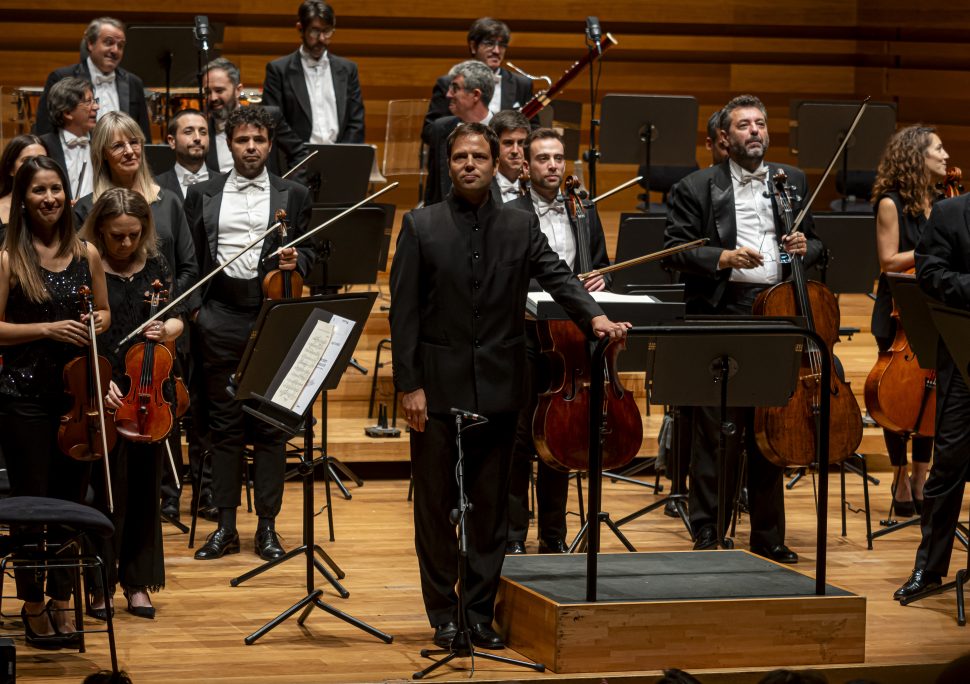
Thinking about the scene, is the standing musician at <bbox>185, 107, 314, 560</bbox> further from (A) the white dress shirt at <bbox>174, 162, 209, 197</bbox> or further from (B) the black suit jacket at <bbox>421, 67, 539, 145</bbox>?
(B) the black suit jacket at <bbox>421, 67, 539, 145</bbox>

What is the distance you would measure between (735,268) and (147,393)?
1.94 m

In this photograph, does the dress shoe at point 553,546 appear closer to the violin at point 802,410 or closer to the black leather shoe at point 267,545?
the violin at point 802,410

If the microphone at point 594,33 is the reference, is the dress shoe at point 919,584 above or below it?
below

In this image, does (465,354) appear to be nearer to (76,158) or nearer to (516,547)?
(516,547)

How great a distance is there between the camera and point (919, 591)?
4191 mm

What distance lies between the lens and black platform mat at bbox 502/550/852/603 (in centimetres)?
363

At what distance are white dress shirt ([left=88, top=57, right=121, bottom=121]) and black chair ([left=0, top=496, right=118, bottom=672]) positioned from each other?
2916 mm

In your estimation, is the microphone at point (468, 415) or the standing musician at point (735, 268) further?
the standing musician at point (735, 268)

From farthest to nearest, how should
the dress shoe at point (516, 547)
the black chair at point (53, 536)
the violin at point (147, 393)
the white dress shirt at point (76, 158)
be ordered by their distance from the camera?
the white dress shirt at point (76, 158), the dress shoe at point (516, 547), the violin at point (147, 393), the black chair at point (53, 536)

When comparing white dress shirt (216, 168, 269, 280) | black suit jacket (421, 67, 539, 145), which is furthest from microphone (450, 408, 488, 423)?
black suit jacket (421, 67, 539, 145)

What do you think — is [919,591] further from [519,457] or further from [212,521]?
[212,521]

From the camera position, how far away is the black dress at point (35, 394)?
3.68 metres

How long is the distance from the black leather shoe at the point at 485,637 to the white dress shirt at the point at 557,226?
53.0 inches

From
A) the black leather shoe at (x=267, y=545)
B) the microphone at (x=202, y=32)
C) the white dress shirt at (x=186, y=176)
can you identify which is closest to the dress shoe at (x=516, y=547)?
the black leather shoe at (x=267, y=545)
